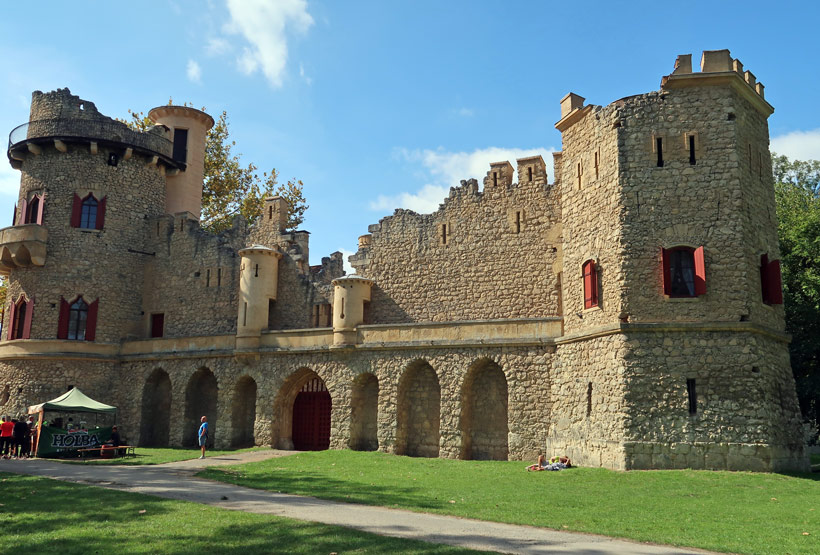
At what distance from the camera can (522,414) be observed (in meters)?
22.9

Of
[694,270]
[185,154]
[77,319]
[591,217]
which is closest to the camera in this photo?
[694,270]

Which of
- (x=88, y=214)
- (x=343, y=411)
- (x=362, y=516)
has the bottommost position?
(x=362, y=516)

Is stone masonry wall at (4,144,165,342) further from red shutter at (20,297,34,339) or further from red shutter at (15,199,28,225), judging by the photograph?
red shutter at (15,199,28,225)

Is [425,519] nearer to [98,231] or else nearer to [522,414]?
[522,414]

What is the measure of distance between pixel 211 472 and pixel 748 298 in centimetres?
1538

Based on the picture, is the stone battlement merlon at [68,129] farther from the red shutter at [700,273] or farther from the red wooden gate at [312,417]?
the red shutter at [700,273]

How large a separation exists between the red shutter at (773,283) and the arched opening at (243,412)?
1906 cm

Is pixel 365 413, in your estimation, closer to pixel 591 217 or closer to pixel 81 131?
pixel 591 217

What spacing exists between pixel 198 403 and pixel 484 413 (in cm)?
1338

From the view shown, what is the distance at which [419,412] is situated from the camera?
2547cm

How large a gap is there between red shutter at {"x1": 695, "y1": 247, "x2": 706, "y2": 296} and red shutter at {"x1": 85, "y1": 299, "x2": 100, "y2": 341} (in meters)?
24.8

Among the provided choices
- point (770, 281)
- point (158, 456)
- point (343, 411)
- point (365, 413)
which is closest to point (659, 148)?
point (770, 281)

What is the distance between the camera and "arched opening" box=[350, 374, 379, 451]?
26.1 m

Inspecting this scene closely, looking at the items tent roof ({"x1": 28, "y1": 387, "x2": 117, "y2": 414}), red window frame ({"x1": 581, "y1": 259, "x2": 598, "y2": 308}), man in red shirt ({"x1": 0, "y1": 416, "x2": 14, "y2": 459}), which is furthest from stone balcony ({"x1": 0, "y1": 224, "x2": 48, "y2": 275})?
Answer: red window frame ({"x1": 581, "y1": 259, "x2": 598, "y2": 308})
